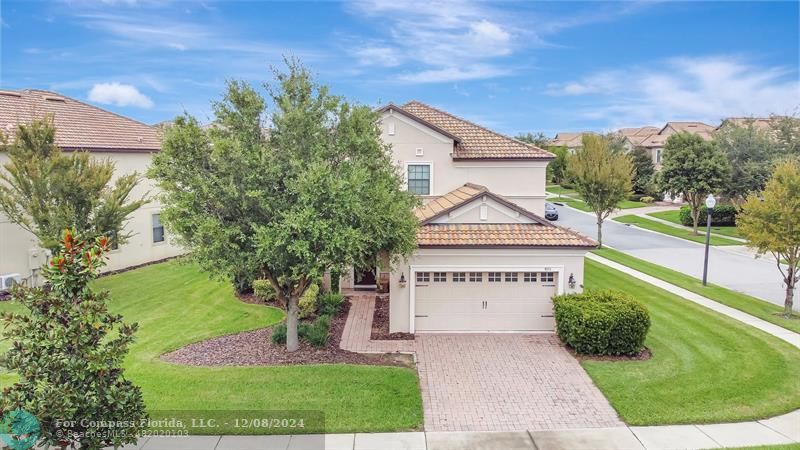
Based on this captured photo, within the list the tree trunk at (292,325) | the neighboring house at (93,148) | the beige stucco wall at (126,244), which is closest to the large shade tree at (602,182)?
the tree trunk at (292,325)

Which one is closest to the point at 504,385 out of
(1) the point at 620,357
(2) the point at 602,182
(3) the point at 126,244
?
(1) the point at 620,357

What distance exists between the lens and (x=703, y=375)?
1134 cm

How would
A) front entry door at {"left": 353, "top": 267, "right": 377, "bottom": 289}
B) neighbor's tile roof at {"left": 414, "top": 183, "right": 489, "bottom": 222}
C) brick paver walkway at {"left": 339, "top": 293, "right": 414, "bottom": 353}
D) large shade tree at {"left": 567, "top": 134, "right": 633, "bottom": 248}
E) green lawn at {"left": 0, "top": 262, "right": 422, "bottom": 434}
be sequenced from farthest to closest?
large shade tree at {"left": 567, "top": 134, "right": 633, "bottom": 248} < front entry door at {"left": 353, "top": 267, "right": 377, "bottom": 289} < neighbor's tile roof at {"left": 414, "top": 183, "right": 489, "bottom": 222} < brick paver walkway at {"left": 339, "top": 293, "right": 414, "bottom": 353} < green lawn at {"left": 0, "top": 262, "right": 422, "bottom": 434}

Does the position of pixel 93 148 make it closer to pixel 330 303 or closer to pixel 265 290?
pixel 265 290

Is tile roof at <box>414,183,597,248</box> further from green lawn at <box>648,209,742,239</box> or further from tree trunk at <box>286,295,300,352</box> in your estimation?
green lawn at <box>648,209,742,239</box>

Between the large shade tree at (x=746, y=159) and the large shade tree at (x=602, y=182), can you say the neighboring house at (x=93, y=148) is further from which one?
the large shade tree at (x=746, y=159)

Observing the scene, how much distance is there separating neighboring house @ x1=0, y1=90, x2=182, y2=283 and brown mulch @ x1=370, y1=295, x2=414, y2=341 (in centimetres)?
1056

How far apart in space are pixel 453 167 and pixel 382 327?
8032 mm

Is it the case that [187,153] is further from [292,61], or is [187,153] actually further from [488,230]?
[488,230]

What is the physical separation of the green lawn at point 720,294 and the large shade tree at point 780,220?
2.63ft

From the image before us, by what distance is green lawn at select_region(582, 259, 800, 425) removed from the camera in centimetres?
977

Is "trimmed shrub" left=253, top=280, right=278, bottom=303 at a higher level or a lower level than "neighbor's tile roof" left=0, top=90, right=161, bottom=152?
lower

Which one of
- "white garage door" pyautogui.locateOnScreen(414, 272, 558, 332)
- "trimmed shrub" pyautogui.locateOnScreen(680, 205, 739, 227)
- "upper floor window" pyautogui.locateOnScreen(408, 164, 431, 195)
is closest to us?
"white garage door" pyautogui.locateOnScreen(414, 272, 558, 332)

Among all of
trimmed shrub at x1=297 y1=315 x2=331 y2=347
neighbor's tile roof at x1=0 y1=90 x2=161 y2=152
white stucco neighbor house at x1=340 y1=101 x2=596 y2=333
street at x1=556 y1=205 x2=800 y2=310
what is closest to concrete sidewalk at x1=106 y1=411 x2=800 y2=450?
trimmed shrub at x1=297 y1=315 x2=331 y2=347
